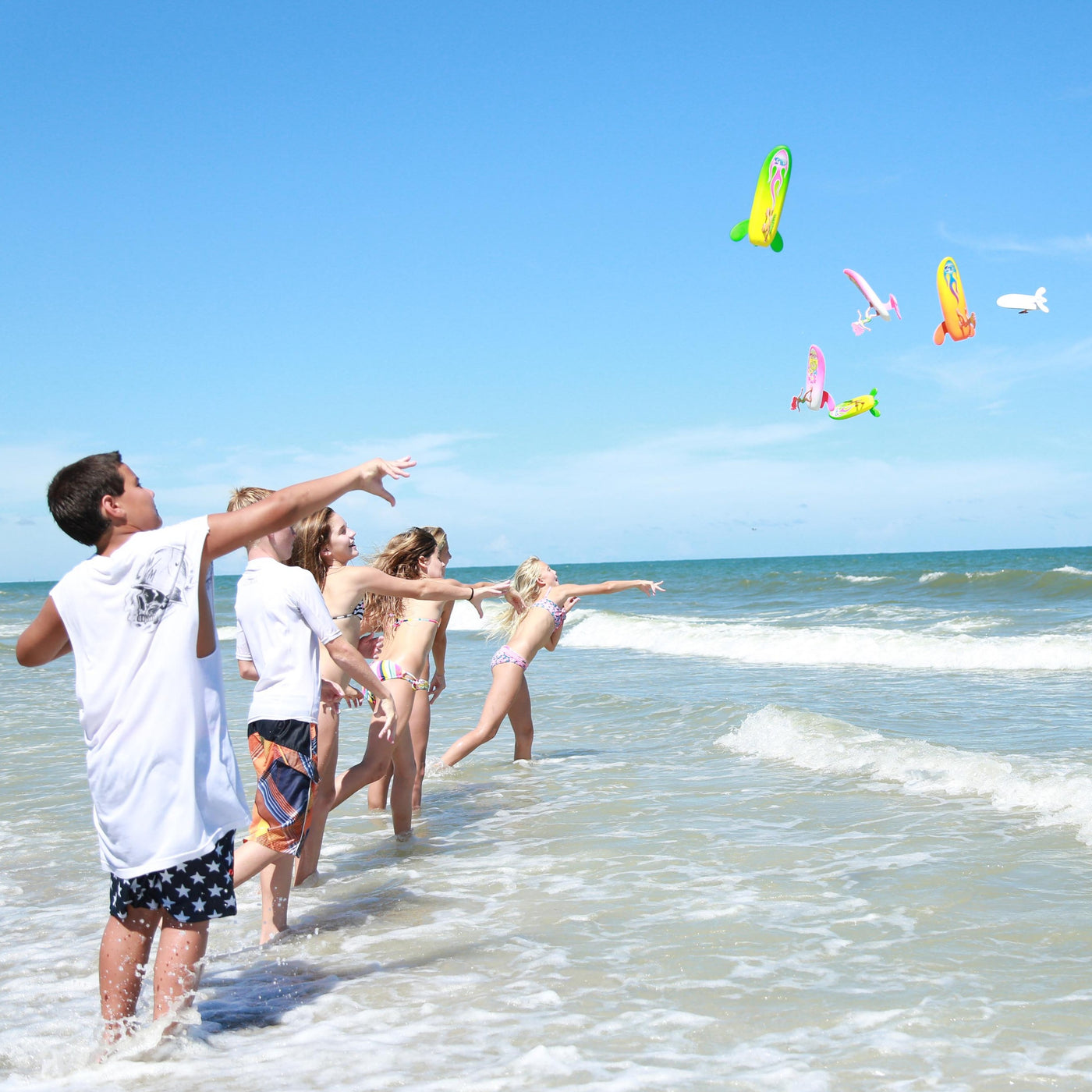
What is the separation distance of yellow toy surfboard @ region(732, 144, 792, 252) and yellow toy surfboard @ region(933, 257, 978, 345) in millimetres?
1646

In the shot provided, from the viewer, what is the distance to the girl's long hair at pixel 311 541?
4867 millimetres

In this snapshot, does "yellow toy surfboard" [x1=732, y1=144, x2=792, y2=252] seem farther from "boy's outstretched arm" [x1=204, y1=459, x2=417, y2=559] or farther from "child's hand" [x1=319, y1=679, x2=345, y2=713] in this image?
"boy's outstretched arm" [x1=204, y1=459, x2=417, y2=559]

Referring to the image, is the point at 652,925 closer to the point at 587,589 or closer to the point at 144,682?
the point at 144,682

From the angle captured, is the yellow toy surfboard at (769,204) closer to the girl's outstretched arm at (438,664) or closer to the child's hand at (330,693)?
the girl's outstretched arm at (438,664)

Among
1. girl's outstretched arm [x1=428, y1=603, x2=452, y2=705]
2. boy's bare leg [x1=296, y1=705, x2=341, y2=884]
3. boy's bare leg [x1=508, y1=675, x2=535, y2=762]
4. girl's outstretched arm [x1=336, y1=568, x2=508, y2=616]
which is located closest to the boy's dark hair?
boy's bare leg [x1=296, y1=705, x2=341, y2=884]

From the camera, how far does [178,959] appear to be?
9.59ft

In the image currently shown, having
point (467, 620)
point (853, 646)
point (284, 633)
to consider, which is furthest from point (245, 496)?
point (467, 620)

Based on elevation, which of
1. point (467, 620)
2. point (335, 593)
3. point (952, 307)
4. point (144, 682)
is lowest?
point (467, 620)

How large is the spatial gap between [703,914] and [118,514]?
9.78 ft

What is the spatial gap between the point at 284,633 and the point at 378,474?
1.32 metres

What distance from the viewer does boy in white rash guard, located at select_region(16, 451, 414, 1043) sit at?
276 cm

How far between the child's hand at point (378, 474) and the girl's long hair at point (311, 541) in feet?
6.40

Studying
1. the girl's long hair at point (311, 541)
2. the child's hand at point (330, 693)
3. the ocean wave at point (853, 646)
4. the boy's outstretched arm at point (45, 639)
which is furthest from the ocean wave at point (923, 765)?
the ocean wave at point (853, 646)

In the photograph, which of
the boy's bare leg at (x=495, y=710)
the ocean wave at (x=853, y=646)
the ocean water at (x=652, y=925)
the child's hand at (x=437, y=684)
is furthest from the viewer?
the ocean wave at (x=853, y=646)
